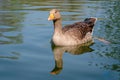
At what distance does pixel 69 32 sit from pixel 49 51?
1314 millimetres

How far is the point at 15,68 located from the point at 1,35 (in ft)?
13.2

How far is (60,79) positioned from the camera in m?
9.46

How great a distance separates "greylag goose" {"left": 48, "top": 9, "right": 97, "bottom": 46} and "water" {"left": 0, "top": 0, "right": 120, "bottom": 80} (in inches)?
10.9

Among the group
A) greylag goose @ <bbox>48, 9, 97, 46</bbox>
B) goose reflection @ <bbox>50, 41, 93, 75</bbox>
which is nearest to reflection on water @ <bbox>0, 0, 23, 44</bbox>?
greylag goose @ <bbox>48, 9, 97, 46</bbox>

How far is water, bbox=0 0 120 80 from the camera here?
A: 9953 mm

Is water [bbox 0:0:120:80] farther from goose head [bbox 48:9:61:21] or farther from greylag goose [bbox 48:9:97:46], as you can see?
goose head [bbox 48:9:61:21]

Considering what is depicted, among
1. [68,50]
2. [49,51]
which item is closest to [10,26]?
[49,51]

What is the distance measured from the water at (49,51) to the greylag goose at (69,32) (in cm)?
28

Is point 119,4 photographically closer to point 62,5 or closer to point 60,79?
point 62,5

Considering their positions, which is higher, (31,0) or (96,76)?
(31,0)

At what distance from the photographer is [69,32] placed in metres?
13.2

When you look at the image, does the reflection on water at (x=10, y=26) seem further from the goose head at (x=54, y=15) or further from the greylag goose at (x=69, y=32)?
the goose head at (x=54, y=15)

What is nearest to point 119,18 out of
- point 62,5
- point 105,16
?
point 105,16

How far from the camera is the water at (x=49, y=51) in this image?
9.95 meters
